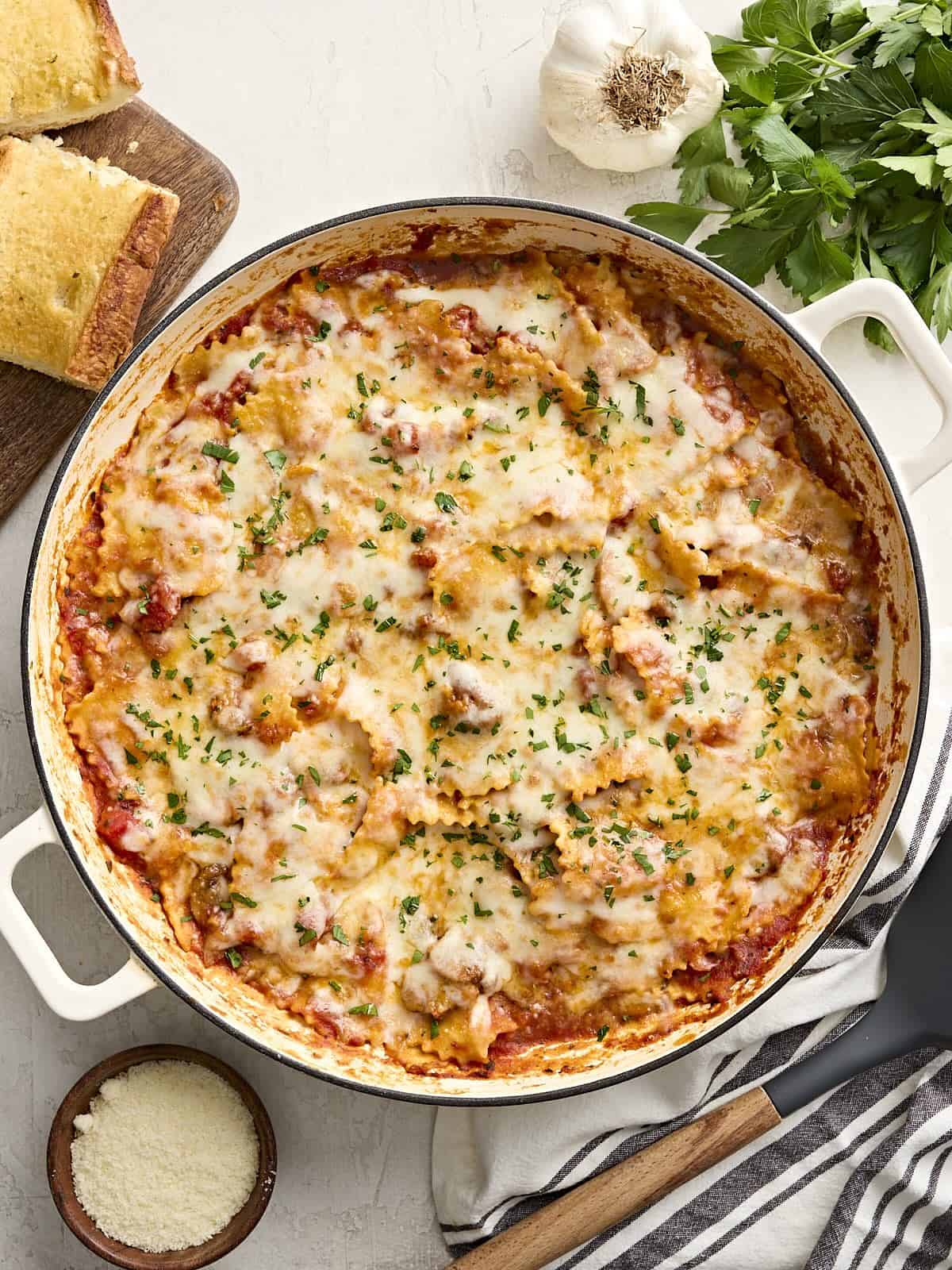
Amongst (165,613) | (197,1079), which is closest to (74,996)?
(197,1079)

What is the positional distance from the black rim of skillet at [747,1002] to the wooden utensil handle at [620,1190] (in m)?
0.61

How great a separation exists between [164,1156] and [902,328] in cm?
324

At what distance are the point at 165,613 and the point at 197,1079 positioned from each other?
151 cm

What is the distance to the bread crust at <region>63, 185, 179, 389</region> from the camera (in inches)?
137

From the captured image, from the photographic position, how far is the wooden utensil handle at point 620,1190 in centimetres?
356

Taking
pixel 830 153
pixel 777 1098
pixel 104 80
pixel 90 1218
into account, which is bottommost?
pixel 777 1098

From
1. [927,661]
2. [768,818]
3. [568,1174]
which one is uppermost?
[927,661]

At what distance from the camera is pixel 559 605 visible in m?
3.29

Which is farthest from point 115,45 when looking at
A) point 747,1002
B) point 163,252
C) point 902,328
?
point 747,1002

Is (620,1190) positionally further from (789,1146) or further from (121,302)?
(121,302)

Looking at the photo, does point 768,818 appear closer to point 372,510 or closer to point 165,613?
point 372,510

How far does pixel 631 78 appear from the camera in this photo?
3.51 m

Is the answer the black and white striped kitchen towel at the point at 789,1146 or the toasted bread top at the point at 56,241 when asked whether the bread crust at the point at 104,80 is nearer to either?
the toasted bread top at the point at 56,241

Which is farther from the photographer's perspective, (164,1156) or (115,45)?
(164,1156)
